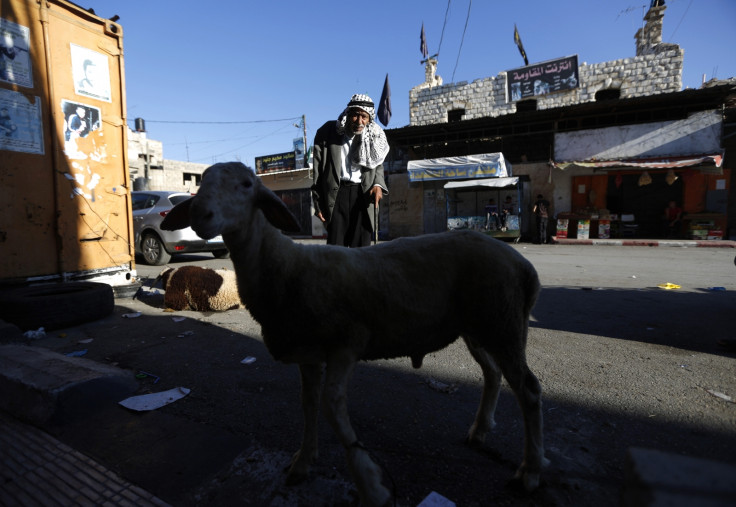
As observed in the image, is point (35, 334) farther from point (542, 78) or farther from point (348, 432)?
point (542, 78)

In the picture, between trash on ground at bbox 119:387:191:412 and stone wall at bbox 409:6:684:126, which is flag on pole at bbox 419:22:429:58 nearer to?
stone wall at bbox 409:6:684:126

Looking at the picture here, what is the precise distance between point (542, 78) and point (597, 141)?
4.36 meters

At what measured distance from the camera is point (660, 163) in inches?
546

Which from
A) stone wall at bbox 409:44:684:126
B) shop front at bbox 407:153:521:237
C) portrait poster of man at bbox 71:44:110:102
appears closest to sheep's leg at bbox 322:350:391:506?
portrait poster of man at bbox 71:44:110:102

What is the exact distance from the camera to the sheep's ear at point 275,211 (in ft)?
5.45

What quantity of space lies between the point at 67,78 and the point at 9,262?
2.49 meters

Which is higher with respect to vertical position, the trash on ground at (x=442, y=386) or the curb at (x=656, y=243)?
the curb at (x=656, y=243)

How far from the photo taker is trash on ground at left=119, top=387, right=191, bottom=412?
2.35m

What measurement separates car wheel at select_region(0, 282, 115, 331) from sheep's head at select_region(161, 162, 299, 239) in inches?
126

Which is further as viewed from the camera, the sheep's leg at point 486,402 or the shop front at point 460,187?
the shop front at point 460,187

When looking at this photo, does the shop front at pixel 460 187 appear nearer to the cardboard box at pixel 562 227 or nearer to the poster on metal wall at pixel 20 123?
the cardboard box at pixel 562 227

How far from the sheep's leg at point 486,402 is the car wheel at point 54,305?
170 inches

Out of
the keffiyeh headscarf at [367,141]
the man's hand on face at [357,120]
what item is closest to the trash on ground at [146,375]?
the keffiyeh headscarf at [367,141]

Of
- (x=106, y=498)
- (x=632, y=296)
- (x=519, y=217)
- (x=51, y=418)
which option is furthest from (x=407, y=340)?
(x=519, y=217)
